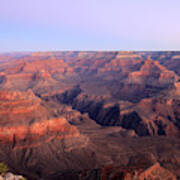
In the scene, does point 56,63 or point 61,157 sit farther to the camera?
point 56,63

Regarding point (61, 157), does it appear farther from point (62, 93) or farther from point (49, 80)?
point (49, 80)

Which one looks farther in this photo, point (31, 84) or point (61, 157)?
point (31, 84)

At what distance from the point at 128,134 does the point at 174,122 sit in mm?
28026

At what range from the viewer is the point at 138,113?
75.9m

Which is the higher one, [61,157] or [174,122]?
[61,157]

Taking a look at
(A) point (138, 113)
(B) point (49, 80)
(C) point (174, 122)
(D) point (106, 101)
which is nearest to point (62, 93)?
(B) point (49, 80)

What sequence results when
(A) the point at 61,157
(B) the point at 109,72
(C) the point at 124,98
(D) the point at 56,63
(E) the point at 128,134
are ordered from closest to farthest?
(A) the point at 61,157, (E) the point at 128,134, (C) the point at 124,98, (B) the point at 109,72, (D) the point at 56,63

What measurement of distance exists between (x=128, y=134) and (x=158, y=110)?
30.6 metres

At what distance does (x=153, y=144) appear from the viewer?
46.0 m

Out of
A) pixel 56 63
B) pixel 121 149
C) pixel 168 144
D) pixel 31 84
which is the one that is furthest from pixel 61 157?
pixel 56 63

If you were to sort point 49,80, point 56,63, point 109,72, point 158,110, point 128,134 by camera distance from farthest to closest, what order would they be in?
point 56,63 → point 109,72 → point 49,80 → point 158,110 → point 128,134

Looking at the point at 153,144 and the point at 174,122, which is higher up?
the point at 153,144

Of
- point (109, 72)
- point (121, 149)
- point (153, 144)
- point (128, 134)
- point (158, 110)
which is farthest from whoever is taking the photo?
point (109, 72)

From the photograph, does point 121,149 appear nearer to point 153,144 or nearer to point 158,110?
point 153,144
